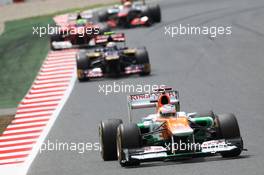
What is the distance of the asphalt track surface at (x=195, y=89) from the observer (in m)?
14.9

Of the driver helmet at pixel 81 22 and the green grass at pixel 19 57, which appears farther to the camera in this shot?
the driver helmet at pixel 81 22

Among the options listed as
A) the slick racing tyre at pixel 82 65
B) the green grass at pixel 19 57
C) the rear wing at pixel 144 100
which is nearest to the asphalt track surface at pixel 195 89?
the slick racing tyre at pixel 82 65

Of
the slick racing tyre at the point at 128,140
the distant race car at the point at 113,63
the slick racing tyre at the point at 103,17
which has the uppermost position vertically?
the slick racing tyre at the point at 128,140

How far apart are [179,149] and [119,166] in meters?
1.10

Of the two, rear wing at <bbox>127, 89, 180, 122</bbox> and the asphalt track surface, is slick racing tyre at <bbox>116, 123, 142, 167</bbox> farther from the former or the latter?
rear wing at <bbox>127, 89, 180, 122</bbox>

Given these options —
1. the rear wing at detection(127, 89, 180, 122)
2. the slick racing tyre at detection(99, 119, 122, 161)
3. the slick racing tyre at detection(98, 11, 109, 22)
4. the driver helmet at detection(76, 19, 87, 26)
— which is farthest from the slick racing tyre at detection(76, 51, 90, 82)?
the slick racing tyre at detection(98, 11, 109, 22)

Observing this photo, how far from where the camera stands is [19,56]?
3606 centimetres

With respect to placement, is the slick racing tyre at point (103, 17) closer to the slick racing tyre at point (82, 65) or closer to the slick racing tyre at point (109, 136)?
the slick racing tyre at point (82, 65)

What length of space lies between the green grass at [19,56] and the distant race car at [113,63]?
1.91 metres

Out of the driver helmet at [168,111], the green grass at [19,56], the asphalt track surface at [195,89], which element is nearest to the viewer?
the asphalt track surface at [195,89]

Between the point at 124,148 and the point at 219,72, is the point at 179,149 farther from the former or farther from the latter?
the point at 219,72

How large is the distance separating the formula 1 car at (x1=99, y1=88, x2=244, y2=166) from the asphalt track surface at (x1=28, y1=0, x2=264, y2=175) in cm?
18

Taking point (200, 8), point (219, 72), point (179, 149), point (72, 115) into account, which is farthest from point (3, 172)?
point (200, 8)

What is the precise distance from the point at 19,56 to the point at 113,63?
28.1 ft
